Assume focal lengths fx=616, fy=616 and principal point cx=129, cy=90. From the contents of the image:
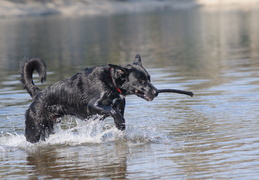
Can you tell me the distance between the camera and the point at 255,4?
84.6 metres

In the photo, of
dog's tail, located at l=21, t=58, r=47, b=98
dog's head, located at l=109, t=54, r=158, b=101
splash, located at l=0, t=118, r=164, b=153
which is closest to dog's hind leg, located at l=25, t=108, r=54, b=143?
splash, located at l=0, t=118, r=164, b=153

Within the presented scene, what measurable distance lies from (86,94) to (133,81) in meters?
0.76

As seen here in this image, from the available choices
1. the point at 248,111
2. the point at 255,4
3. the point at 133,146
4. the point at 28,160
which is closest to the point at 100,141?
the point at 133,146

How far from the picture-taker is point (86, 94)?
8664mm

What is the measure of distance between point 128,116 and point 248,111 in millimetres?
2051

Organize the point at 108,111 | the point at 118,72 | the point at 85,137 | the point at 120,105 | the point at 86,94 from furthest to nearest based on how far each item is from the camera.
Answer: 1. the point at 85,137
2. the point at 120,105
3. the point at 86,94
4. the point at 108,111
5. the point at 118,72

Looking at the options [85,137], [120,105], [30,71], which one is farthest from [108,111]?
[30,71]

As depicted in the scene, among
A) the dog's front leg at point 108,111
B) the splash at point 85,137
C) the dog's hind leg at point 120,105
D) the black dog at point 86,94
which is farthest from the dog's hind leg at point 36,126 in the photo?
the dog's hind leg at point 120,105

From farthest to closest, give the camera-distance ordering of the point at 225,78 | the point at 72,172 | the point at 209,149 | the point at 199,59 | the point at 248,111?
the point at 199,59 < the point at 225,78 < the point at 248,111 < the point at 209,149 < the point at 72,172

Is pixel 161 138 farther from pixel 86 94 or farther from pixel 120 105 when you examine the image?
pixel 86 94

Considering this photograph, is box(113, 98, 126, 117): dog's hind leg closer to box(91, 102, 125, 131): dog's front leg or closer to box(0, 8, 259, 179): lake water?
box(91, 102, 125, 131): dog's front leg

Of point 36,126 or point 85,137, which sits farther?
point 85,137

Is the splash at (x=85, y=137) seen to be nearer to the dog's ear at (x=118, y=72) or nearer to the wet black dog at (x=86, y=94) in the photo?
the wet black dog at (x=86, y=94)

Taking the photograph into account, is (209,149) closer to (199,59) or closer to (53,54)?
(199,59)
